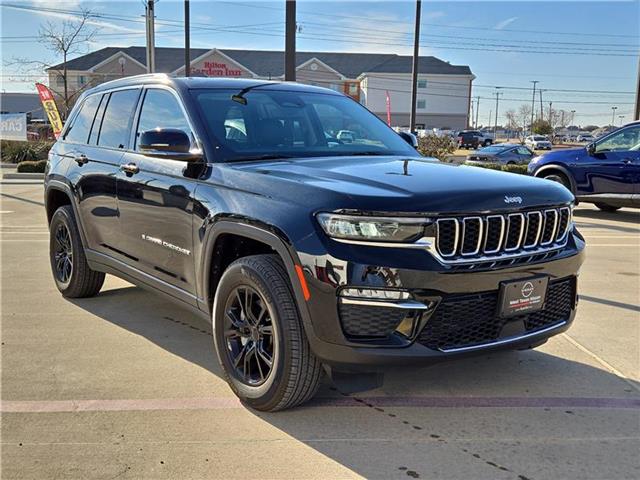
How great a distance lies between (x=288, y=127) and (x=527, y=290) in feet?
6.57

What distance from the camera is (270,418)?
3.43 meters

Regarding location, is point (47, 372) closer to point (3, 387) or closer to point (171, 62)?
point (3, 387)

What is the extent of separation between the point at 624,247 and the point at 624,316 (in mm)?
3868

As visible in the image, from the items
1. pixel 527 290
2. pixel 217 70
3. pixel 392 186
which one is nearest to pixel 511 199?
pixel 527 290

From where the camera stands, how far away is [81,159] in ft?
17.5

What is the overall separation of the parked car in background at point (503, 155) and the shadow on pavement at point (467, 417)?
22781 millimetres

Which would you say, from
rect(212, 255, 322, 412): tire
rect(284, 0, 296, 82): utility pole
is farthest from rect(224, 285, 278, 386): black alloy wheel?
rect(284, 0, 296, 82): utility pole

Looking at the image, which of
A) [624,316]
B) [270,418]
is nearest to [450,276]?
[270,418]

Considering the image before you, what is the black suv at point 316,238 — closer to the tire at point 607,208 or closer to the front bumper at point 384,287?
the front bumper at point 384,287

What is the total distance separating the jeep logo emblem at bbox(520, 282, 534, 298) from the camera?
3.27m

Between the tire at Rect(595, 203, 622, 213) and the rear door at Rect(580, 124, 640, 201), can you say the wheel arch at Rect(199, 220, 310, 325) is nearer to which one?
the rear door at Rect(580, 124, 640, 201)

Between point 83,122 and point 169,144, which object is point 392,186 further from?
point 83,122

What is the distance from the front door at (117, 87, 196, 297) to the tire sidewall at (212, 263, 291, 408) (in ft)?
1.31

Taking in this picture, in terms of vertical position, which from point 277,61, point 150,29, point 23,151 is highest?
point 277,61
